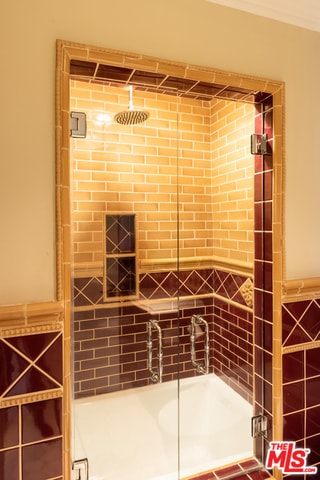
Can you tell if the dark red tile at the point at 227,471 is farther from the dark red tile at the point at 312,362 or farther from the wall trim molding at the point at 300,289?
the wall trim molding at the point at 300,289

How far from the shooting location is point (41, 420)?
1.05 m

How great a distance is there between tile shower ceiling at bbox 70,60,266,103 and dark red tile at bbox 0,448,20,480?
136cm

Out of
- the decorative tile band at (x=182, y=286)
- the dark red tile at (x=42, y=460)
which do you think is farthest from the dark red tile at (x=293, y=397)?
the dark red tile at (x=42, y=460)

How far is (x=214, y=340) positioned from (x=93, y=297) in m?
0.88

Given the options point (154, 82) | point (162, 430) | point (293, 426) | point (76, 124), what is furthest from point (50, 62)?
point (162, 430)

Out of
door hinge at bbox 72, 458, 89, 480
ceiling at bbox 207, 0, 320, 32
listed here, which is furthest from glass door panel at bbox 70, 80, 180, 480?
ceiling at bbox 207, 0, 320, 32

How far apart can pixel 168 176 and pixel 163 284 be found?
722 mm

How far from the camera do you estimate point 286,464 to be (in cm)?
141

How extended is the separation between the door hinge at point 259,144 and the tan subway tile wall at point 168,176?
173mm

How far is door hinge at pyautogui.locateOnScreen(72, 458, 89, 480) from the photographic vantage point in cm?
120

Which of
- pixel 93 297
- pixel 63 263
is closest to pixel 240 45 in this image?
pixel 63 263

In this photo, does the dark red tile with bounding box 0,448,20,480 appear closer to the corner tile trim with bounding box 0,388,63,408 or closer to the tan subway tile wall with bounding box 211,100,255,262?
the corner tile trim with bounding box 0,388,63,408

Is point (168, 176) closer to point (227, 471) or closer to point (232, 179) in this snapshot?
point (232, 179)

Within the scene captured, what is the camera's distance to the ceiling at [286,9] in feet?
4.29
